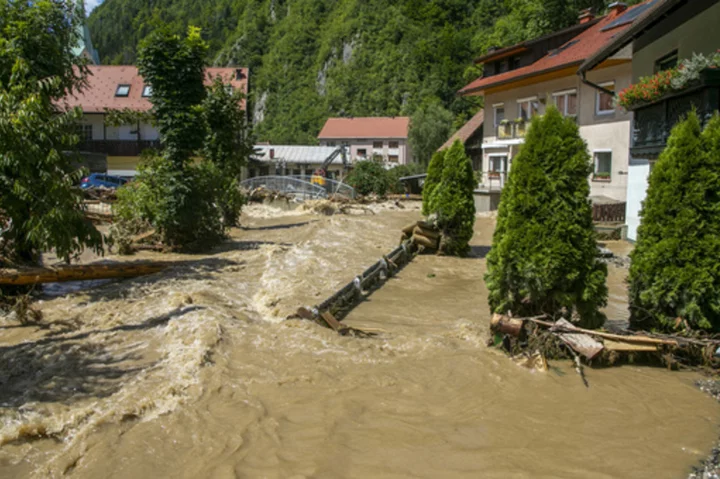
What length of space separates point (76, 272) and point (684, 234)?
9905 mm

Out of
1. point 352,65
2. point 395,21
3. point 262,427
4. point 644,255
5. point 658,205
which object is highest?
point 395,21

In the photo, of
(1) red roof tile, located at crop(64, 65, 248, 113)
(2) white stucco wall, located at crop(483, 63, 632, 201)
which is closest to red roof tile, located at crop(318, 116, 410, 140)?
(1) red roof tile, located at crop(64, 65, 248, 113)

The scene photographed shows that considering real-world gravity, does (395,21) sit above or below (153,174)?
above

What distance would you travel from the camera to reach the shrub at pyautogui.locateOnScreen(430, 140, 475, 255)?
598 inches

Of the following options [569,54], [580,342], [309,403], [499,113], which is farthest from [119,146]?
[580,342]

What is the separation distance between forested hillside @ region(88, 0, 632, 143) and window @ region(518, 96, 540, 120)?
33469 mm

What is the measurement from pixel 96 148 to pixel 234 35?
104851mm

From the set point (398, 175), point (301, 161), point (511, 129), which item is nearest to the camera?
point (511, 129)

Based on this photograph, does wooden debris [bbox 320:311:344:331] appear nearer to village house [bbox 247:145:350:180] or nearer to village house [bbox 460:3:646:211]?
village house [bbox 460:3:646:211]

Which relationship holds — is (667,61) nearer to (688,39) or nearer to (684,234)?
(688,39)

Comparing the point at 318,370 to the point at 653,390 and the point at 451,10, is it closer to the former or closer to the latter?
the point at 653,390

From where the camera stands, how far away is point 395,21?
324ft

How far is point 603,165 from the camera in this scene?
84.8ft

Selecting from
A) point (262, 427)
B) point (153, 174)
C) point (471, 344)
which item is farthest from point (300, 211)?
point (262, 427)
